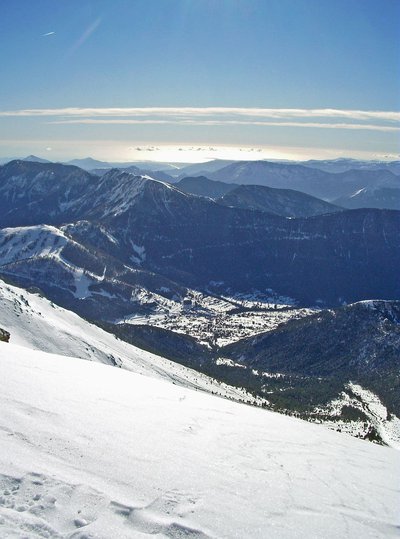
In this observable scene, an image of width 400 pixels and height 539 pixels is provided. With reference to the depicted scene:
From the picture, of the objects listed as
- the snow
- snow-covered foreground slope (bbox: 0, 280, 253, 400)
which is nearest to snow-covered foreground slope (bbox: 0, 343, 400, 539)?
snow-covered foreground slope (bbox: 0, 280, 253, 400)

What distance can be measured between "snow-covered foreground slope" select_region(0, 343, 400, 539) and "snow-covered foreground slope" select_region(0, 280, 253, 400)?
239ft

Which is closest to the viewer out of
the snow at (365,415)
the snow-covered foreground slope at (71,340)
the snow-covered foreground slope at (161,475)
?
the snow-covered foreground slope at (161,475)

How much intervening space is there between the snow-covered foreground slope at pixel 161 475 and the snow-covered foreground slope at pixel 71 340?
2873 inches

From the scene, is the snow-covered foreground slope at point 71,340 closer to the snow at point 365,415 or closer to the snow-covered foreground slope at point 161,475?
the snow at point 365,415

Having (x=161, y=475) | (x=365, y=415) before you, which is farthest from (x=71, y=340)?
(x=161, y=475)

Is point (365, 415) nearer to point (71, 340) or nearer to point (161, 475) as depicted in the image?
point (71, 340)

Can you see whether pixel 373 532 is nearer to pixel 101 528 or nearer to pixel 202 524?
pixel 202 524

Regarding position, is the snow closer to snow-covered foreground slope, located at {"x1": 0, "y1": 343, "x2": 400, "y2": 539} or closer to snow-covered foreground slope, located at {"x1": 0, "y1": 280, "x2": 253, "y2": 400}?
snow-covered foreground slope, located at {"x1": 0, "y1": 280, "x2": 253, "y2": 400}

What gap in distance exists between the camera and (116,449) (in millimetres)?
21188

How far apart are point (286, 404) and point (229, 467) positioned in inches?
5721

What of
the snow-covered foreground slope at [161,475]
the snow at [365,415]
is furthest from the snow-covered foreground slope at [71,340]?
the snow-covered foreground slope at [161,475]

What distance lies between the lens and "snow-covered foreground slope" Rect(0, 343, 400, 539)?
15768mm

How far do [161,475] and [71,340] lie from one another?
328ft

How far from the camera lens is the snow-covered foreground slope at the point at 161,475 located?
15.8 meters
